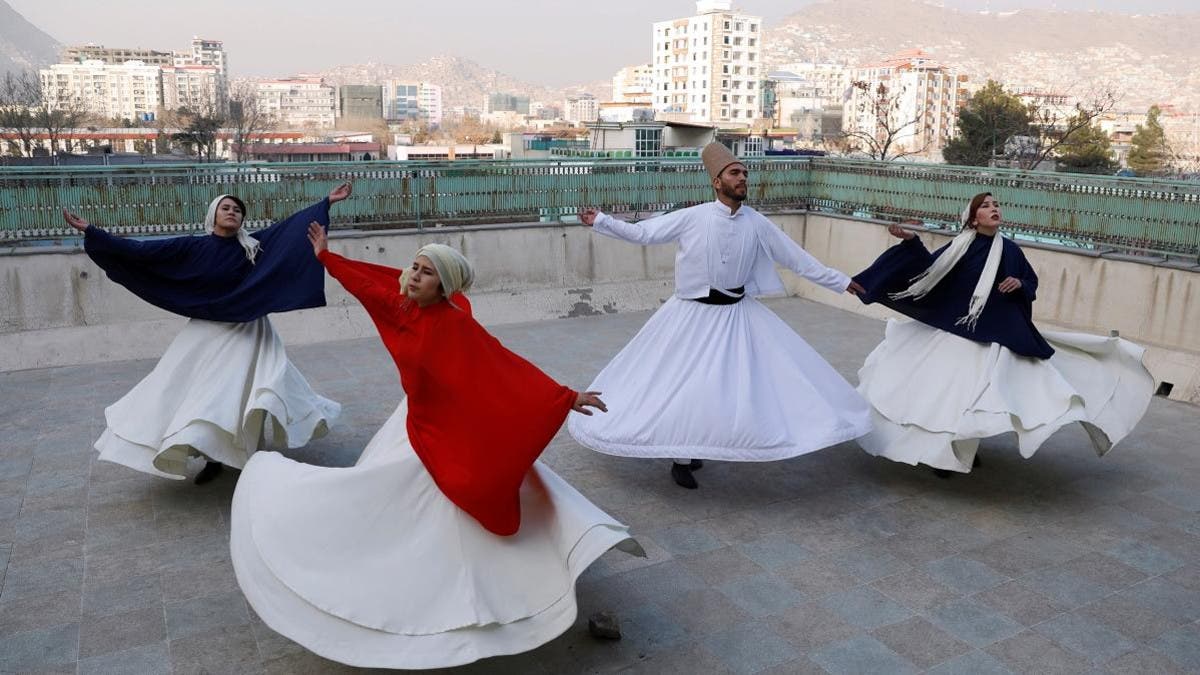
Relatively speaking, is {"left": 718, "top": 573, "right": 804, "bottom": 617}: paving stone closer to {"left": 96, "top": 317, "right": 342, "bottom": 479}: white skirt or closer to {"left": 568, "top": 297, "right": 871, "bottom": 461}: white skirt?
{"left": 568, "top": 297, "right": 871, "bottom": 461}: white skirt

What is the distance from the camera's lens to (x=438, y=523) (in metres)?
3.78

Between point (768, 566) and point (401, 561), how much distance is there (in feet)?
6.79

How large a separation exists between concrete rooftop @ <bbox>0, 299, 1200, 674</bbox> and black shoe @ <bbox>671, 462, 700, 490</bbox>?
0.21 feet

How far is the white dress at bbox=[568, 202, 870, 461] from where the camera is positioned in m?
5.81

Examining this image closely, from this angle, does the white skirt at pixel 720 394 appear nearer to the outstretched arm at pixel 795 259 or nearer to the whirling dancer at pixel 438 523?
the outstretched arm at pixel 795 259

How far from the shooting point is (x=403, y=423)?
4070 millimetres

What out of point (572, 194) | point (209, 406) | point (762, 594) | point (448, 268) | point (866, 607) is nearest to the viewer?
point (448, 268)

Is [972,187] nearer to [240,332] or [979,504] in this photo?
Result: [979,504]

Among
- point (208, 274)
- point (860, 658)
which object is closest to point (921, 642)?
point (860, 658)

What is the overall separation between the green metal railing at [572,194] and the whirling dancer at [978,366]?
353cm

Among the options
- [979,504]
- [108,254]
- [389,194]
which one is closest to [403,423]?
[108,254]

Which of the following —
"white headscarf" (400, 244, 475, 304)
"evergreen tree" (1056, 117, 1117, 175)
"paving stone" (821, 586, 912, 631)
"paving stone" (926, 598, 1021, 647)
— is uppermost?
"evergreen tree" (1056, 117, 1117, 175)

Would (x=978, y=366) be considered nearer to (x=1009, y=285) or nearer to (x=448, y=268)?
(x=1009, y=285)

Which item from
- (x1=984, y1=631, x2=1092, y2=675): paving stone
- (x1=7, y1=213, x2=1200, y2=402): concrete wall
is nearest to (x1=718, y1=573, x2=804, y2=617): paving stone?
(x1=984, y1=631, x2=1092, y2=675): paving stone
